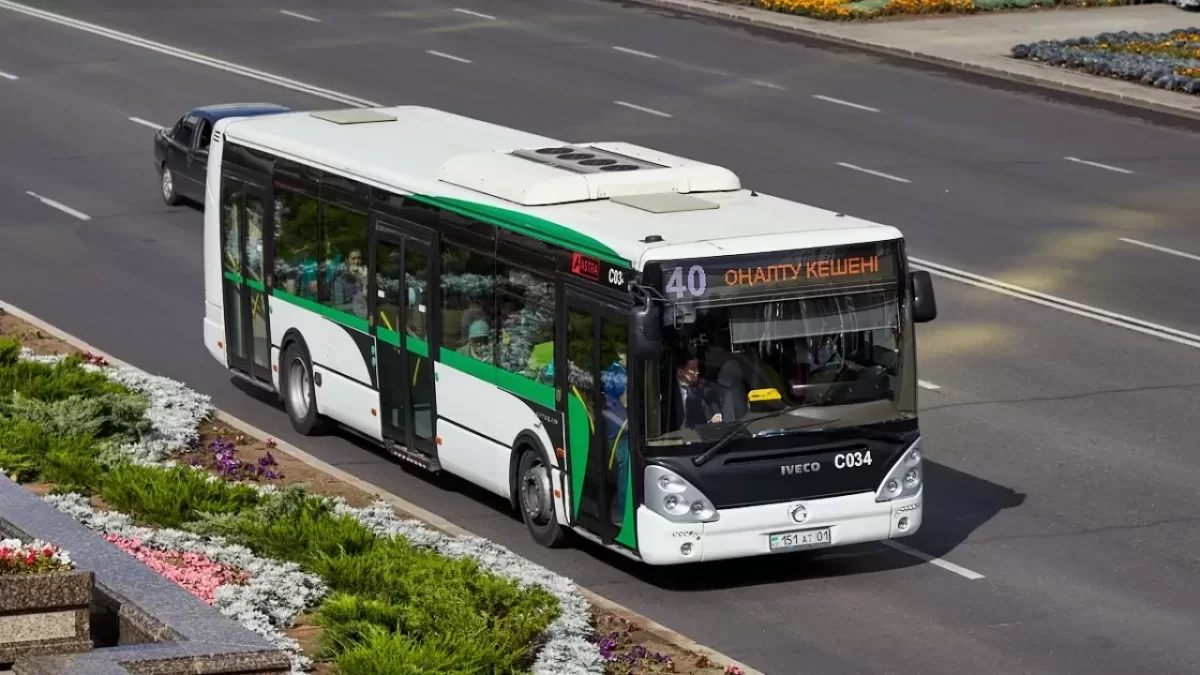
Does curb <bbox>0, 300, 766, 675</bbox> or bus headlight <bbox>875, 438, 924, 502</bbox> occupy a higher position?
bus headlight <bbox>875, 438, 924, 502</bbox>

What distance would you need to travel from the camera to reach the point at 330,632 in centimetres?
1230

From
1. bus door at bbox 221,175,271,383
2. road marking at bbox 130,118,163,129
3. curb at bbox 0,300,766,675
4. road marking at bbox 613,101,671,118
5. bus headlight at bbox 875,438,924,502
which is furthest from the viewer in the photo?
road marking at bbox 613,101,671,118

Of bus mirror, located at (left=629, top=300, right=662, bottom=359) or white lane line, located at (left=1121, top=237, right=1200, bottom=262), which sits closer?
bus mirror, located at (left=629, top=300, right=662, bottom=359)

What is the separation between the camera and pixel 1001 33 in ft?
146

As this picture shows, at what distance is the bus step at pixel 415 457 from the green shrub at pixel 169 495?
2023 mm

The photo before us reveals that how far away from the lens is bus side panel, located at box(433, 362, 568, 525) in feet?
52.4

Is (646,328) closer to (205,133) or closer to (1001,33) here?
(205,133)

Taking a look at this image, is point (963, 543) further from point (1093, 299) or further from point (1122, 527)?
point (1093, 299)

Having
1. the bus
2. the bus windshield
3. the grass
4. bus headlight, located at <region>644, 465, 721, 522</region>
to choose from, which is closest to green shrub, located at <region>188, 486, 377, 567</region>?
the grass

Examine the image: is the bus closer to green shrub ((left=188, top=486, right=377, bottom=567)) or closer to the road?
the road

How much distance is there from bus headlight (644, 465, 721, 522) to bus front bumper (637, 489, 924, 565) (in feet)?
0.19

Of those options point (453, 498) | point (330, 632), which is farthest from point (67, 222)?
point (330, 632)

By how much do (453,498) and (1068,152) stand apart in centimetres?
1837

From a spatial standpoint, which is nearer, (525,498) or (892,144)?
(525,498)
